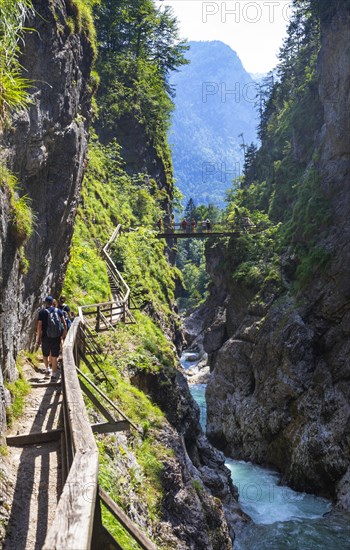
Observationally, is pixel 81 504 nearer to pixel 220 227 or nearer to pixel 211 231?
pixel 211 231

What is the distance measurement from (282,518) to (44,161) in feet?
49.8

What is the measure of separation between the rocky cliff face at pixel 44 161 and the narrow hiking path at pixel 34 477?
0.91 meters

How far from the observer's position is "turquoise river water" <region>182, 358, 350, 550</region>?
15.0 m

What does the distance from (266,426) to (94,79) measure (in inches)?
684

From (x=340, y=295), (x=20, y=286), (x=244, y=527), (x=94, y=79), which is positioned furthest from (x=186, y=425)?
(x=94, y=79)

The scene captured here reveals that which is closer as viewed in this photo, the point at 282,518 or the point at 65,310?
the point at 65,310

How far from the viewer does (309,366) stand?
2212 cm

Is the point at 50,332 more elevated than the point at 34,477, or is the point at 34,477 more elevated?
the point at 50,332

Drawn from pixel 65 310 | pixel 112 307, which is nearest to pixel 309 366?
pixel 112 307

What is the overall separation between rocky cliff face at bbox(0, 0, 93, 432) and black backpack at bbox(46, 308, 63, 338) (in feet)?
1.96

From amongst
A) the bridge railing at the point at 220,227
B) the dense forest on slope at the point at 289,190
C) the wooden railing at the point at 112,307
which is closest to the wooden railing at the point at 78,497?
the wooden railing at the point at 112,307

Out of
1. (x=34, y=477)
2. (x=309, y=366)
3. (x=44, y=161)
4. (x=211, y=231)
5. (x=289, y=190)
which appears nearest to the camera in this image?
(x=34, y=477)

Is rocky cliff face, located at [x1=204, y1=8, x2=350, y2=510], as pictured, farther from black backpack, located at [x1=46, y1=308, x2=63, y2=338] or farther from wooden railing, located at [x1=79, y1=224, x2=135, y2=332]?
black backpack, located at [x1=46, y1=308, x2=63, y2=338]

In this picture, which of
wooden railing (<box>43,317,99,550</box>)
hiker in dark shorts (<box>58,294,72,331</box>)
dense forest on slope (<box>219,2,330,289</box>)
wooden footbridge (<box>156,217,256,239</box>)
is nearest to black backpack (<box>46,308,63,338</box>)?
hiker in dark shorts (<box>58,294,72,331</box>)
